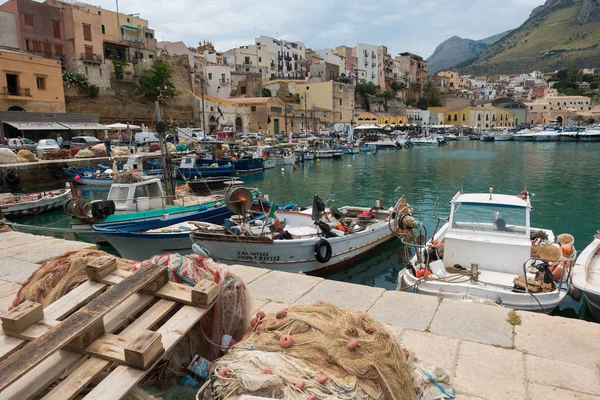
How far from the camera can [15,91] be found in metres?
33.7

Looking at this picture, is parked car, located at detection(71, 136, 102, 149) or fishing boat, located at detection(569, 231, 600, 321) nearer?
fishing boat, located at detection(569, 231, 600, 321)

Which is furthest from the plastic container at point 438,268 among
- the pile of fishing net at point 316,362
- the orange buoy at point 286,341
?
the orange buoy at point 286,341

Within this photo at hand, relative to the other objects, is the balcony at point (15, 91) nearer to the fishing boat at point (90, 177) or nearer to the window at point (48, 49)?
the window at point (48, 49)

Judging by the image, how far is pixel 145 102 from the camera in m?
48.4

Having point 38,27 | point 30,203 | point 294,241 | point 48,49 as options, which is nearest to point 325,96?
point 48,49

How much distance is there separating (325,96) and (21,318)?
7527cm

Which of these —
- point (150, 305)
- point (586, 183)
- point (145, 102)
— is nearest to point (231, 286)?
point (150, 305)

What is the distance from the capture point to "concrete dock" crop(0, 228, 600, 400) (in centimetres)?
317

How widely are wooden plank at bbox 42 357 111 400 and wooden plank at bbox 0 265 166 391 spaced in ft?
0.73

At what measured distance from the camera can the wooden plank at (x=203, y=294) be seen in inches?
114

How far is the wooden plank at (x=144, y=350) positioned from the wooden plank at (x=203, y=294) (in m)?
0.50

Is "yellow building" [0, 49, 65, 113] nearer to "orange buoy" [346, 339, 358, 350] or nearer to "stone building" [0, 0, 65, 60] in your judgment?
"stone building" [0, 0, 65, 60]

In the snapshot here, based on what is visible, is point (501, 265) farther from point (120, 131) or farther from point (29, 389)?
point (120, 131)

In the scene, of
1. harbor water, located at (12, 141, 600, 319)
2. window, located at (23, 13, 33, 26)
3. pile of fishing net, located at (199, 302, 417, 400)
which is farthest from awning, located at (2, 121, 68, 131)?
pile of fishing net, located at (199, 302, 417, 400)
